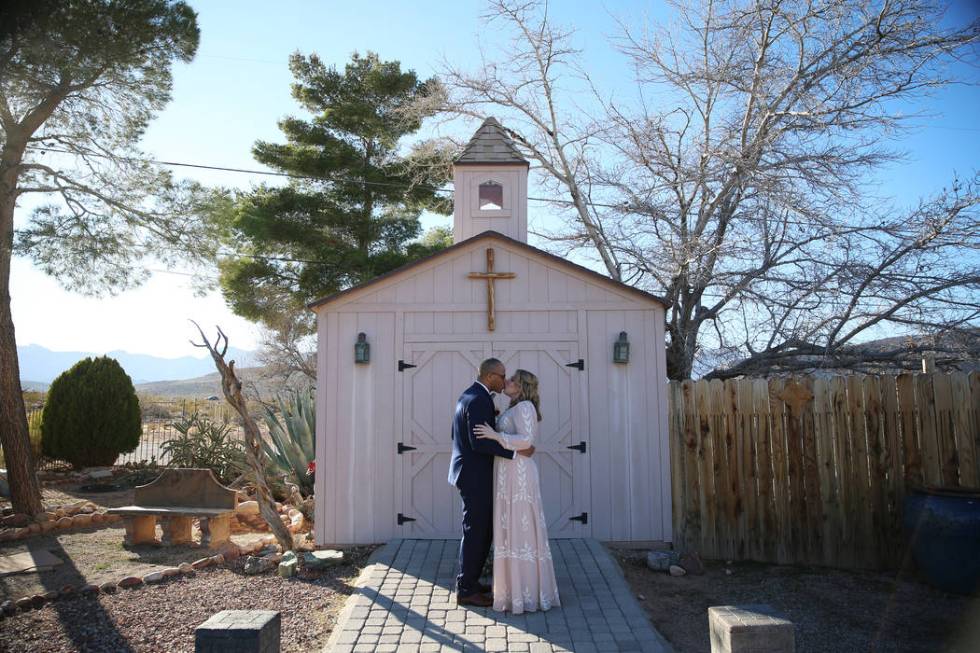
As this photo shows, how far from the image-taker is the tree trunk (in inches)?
376

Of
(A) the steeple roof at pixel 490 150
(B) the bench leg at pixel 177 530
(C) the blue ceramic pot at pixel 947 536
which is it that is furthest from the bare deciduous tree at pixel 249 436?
(C) the blue ceramic pot at pixel 947 536

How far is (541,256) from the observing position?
741 cm

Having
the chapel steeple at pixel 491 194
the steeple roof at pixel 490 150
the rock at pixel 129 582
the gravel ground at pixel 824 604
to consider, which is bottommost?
the gravel ground at pixel 824 604

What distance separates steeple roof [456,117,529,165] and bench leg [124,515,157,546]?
5913 mm

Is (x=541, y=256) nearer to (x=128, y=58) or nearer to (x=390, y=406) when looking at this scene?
(x=390, y=406)

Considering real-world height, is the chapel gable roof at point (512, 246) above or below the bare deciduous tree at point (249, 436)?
above

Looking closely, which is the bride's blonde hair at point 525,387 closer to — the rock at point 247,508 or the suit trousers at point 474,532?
the suit trousers at point 474,532

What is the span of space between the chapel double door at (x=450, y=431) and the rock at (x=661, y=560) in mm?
782

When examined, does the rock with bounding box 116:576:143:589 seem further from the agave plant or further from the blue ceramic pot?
the blue ceramic pot

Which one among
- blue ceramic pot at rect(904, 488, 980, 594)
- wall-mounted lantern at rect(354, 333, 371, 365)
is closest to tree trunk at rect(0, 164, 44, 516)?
wall-mounted lantern at rect(354, 333, 371, 365)

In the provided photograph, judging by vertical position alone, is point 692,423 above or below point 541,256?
below

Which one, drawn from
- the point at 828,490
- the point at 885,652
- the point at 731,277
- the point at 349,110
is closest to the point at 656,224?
the point at 731,277

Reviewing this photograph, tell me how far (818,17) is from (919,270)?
3.90m

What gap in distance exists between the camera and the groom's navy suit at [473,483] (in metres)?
5.04
